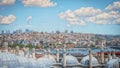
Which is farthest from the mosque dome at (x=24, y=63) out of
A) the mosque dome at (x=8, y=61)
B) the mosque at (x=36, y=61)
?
the mosque dome at (x=8, y=61)

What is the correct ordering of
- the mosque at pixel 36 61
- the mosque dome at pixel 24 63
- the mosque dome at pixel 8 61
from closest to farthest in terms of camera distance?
the mosque dome at pixel 8 61 < the mosque at pixel 36 61 < the mosque dome at pixel 24 63

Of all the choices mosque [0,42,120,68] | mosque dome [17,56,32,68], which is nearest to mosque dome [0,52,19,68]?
mosque [0,42,120,68]

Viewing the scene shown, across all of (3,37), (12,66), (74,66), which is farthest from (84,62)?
(12,66)

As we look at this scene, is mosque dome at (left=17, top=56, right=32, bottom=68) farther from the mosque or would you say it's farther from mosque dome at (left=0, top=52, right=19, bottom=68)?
mosque dome at (left=0, top=52, right=19, bottom=68)

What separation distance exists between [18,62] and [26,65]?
61 centimetres

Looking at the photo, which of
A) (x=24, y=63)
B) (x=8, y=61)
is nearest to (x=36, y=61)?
(x=24, y=63)

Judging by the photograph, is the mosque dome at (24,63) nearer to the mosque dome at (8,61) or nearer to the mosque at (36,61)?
the mosque at (36,61)

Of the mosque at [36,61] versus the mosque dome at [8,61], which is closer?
the mosque dome at [8,61]

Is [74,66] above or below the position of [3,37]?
below

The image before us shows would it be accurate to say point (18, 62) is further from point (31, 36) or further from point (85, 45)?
point (85, 45)

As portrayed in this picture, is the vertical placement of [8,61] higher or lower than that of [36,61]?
higher

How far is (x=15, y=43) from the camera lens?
14.9 meters

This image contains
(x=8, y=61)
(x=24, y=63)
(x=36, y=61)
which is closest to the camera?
(x=8, y=61)

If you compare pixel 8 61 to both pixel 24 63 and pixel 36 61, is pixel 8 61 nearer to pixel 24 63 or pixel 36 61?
pixel 24 63
